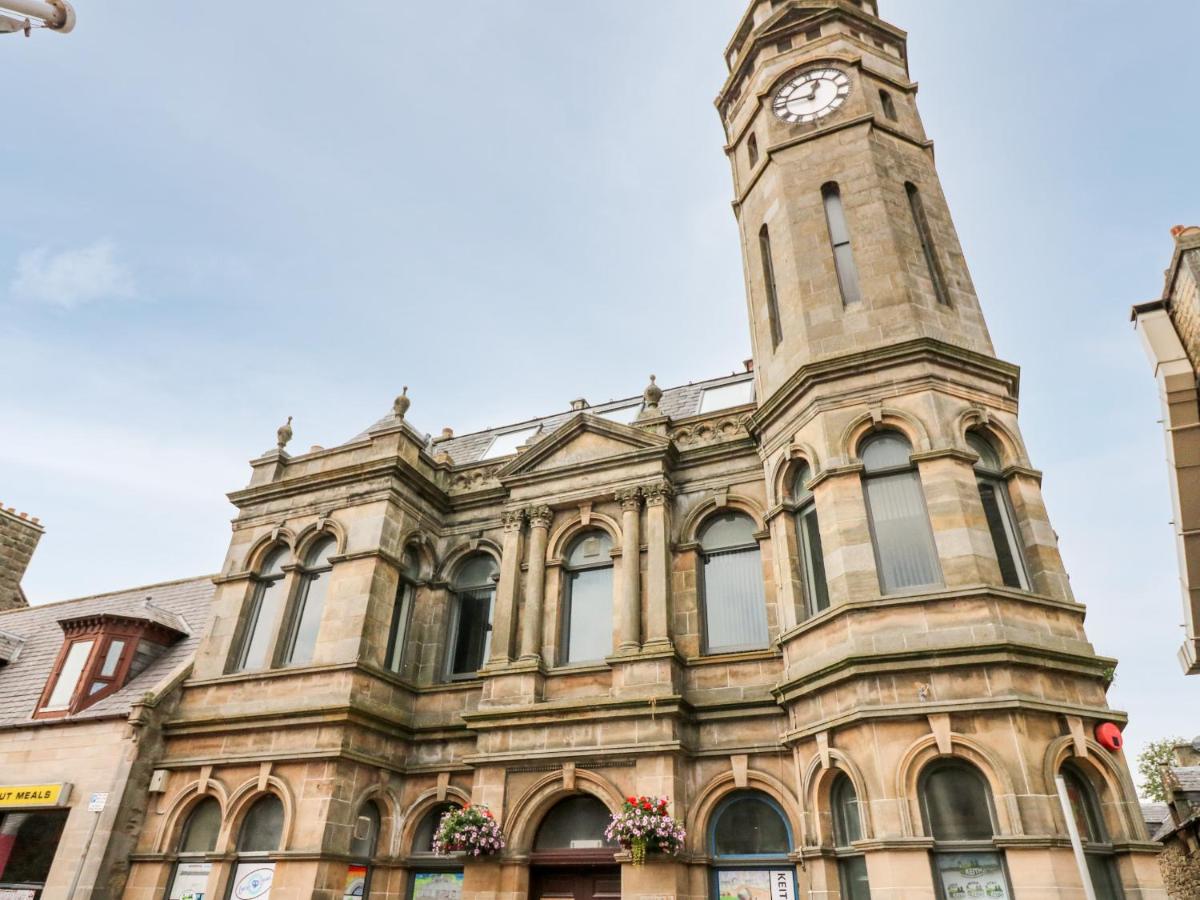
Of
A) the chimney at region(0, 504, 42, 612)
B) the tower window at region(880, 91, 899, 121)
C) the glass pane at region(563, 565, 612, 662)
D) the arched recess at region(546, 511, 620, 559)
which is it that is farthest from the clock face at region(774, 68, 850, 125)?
the chimney at region(0, 504, 42, 612)

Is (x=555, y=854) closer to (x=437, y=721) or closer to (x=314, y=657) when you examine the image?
(x=437, y=721)

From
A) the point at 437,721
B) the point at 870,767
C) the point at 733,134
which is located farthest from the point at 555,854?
the point at 733,134

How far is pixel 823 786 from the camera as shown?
1070 centimetres

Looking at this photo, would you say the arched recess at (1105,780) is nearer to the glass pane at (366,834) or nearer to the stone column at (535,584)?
the stone column at (535,584)

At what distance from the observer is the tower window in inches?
667

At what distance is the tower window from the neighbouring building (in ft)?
26.4

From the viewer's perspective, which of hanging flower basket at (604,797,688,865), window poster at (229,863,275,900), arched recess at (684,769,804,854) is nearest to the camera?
hanging flower basket at (604,797,688,865)

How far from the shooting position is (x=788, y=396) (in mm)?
13555

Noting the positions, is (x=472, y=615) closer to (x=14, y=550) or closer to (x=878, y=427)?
(x=878, y=427)

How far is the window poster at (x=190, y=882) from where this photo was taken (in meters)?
13.1

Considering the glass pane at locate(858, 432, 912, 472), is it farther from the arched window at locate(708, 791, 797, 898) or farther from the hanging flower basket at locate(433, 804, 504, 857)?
the hanging flower basket at locate(433, 804, 504, 857)

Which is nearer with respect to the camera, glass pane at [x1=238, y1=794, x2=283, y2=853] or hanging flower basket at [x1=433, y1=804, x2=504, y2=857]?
hanging flower basket at [x1=433, y1=804, x2=504, y2=857]

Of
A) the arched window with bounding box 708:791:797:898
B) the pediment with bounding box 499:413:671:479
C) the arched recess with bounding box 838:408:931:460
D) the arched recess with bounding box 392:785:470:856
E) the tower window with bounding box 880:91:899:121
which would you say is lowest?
the arched window with bounding box 708:791:797:898

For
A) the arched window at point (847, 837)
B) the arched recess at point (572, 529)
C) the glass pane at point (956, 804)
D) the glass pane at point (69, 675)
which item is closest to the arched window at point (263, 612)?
the glass pane at point (69, 675)
